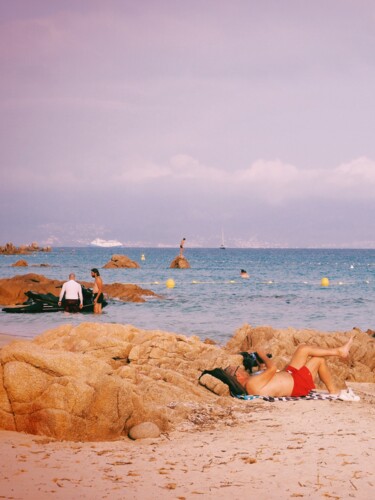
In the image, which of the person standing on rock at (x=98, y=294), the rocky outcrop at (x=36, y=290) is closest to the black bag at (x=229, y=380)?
the person standing on rock at (x=98, y=294)

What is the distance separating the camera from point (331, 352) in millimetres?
10141

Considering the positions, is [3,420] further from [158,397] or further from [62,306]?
[62,306]

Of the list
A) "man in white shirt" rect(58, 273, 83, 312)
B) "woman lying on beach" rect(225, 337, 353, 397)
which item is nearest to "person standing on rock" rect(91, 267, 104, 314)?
"man in white shirt" rect(58, 273, 83, 312)

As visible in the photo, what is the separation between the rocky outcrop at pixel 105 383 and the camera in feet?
23.4

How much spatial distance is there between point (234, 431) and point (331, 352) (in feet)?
10.2

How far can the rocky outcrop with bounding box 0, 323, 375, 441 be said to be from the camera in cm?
712

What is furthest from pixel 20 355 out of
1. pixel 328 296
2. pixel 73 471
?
pixel 328 296

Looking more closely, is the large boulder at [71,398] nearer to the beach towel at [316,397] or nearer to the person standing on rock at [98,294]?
the beach towel at [316,397]

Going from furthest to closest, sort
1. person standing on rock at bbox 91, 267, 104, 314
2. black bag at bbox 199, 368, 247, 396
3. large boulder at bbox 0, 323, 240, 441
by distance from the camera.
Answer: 1. person standing on rock at bbox 91, 267, 104, 314
2. black bag at bbox 199, 368, 247, 396
3. large boulder at bbox 0, 323, 240, 441

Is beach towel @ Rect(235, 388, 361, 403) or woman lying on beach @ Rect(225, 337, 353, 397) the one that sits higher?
woman lying on beach @ Rect(225, 337, 353, 397)

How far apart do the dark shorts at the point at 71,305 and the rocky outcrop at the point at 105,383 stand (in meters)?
12.7

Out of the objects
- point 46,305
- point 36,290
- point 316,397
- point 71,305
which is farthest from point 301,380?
point 36,290

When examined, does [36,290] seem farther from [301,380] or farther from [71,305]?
[301,380]

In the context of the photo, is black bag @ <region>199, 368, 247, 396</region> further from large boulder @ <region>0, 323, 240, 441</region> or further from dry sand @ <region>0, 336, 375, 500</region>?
dry sand @ <region>0, 336, 375, 500</region>
